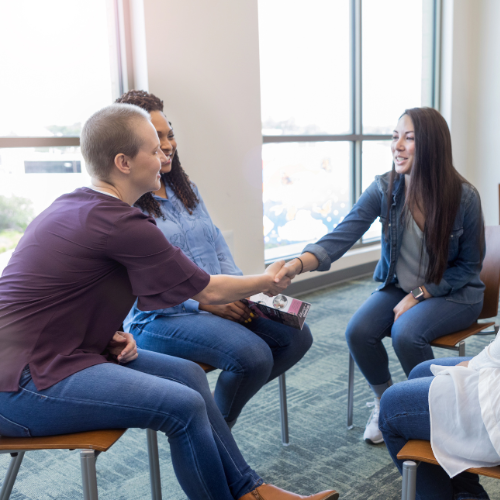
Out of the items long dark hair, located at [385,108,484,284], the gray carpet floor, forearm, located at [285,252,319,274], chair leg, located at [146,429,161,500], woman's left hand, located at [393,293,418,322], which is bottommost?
the gray carpet floor

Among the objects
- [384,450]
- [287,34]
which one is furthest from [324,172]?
[384,450]

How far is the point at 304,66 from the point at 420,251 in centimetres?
292

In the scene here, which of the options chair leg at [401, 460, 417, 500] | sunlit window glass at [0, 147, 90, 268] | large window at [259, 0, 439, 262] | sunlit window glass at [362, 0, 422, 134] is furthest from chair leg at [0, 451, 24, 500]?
sunlit window glass at [362, 0, 422, 134]

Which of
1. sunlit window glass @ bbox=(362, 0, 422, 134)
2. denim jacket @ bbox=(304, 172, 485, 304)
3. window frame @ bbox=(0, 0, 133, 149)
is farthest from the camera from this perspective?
sunlit window glass @ bbox=(362, 0, 422, 134)

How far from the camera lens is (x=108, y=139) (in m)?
1.38

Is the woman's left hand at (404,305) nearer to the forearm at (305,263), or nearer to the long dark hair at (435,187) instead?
the long dark hair at (435,187)

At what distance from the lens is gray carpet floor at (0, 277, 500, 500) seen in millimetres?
1832

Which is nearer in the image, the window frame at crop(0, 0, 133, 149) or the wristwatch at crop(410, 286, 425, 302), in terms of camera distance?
the wristwatch at crop(410, 286, 425, 302)

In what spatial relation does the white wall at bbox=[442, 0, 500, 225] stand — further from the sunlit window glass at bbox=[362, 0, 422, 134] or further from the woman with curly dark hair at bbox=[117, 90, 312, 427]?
the woman with curly dark hair at bbox=[117, 90, 312, 427]

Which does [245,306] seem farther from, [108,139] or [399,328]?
[108,139]

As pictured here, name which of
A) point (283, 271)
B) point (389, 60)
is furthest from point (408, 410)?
point (389, 60)

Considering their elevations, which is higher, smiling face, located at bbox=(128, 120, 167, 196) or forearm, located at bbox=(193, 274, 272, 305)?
smiling face, located at bbox=(128, 120, 167, 196)

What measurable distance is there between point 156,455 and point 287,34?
367cm

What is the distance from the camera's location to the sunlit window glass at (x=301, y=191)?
174 inches
